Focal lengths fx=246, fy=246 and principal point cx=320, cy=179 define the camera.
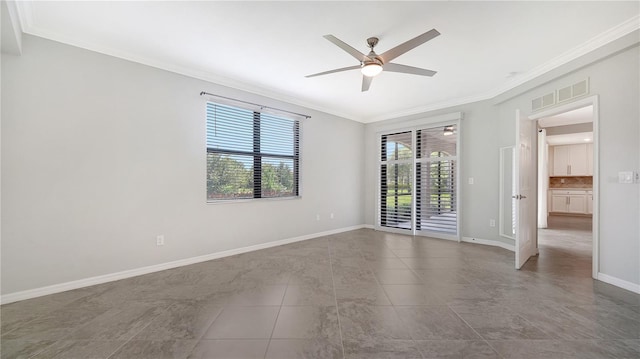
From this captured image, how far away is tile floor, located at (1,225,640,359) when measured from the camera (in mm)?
1688

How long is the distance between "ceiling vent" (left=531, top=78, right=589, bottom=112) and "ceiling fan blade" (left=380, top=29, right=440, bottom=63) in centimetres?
237

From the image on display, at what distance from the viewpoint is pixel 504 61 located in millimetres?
3199

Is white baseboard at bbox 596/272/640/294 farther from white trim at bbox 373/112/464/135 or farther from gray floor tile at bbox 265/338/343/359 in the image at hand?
gray floor tile at bbox 265/338/343/359

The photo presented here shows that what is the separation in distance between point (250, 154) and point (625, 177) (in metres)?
4.66

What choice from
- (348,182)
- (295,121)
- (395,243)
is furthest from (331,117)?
(395,243)

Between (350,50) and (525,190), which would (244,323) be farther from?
(525,190)

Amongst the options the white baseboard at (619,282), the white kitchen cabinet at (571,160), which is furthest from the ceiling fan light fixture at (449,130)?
the white kitchen cabinet at (571,160)

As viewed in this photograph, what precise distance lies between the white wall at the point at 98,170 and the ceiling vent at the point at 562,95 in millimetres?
4470

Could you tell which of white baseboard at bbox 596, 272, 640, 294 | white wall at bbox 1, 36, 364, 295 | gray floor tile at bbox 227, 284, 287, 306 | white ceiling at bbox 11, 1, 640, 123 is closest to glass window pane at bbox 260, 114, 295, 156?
white wall at bbox 1, 36, 364, 295

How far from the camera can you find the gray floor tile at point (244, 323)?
6.05 feet

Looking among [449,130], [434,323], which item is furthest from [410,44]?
[449,130]

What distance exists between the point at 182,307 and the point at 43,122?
7.75 ft

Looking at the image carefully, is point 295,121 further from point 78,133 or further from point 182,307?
point 182,307

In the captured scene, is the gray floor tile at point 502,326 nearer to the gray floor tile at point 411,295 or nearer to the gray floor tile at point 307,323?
the gray floor tile at point 411,295
